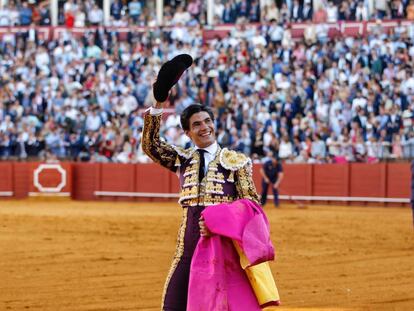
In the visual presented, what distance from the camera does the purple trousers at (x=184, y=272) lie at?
4.62 metres

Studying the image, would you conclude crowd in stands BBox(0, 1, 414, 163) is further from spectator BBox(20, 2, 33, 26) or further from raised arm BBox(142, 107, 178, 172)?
raised arm BBox(142, 107, 178, 172)

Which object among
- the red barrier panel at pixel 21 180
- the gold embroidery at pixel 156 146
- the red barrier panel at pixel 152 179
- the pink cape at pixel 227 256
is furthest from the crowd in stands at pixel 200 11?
the pink cape at pixel 227 256

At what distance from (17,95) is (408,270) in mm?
14813

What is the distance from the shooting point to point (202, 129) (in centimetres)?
467

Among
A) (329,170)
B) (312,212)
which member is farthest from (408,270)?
(329,170)

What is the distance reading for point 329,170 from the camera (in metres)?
20.8

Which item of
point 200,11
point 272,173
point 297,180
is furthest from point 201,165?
point 200,11

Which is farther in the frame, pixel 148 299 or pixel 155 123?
pixel 148 299

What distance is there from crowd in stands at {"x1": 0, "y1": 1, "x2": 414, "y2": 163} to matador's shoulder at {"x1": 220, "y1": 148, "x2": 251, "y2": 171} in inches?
571

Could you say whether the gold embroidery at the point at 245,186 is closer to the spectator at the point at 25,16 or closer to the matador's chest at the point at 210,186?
the matador's chest at the point at 210,186

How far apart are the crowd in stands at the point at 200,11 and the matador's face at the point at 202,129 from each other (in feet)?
60.4

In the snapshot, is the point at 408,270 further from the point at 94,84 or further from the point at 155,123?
the point at 94,84

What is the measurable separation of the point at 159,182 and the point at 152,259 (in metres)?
11.8

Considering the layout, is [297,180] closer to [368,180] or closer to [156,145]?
[368,180]
